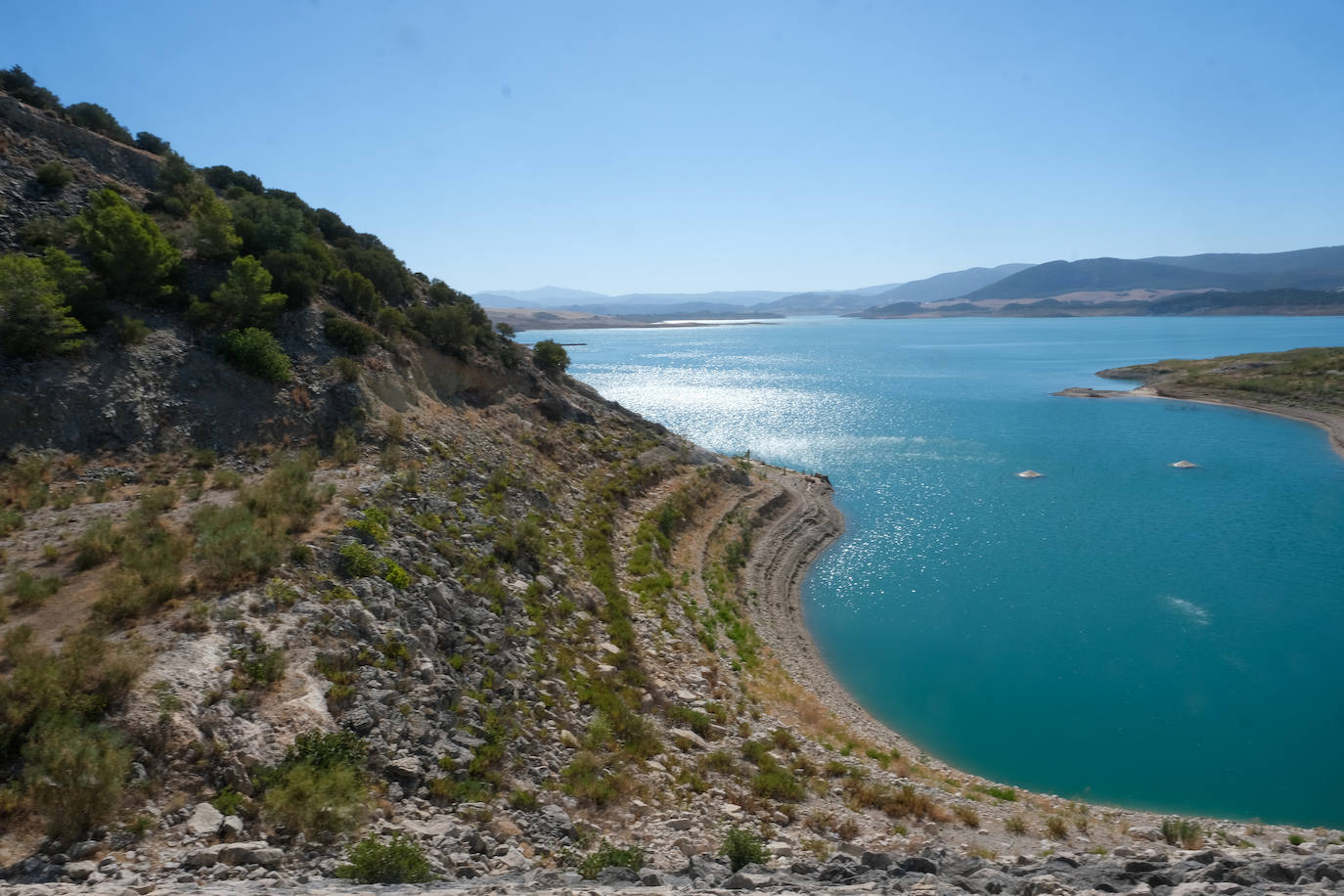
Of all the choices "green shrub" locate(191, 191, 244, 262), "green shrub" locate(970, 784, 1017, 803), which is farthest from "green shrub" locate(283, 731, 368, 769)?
"green shrub" locate(191, 191, 244, 262)

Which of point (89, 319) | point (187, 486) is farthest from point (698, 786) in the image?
point (89, 319)

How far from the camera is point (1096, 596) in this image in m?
34.6

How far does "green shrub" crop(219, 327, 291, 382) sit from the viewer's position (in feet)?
87.2

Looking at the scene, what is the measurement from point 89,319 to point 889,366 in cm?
12633

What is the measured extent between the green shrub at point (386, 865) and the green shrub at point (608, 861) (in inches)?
98.9

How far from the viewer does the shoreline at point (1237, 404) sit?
219ft

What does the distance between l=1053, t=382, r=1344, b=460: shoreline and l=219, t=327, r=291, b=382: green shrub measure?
79188mm

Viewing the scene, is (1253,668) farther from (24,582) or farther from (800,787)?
(24,582)

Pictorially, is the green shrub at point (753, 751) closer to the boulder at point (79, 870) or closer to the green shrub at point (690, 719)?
the green shrub at point (690, 719)

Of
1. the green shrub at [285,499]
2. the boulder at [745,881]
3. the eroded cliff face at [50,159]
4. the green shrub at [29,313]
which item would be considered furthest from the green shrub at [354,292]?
the boulder at [745,881]

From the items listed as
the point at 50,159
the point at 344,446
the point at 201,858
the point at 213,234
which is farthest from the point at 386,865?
the point at 50,159

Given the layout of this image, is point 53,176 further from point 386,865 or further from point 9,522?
point 386,865

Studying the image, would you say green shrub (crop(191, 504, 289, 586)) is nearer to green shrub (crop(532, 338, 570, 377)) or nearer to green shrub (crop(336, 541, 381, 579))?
green shrub (crop(336, 541, 381, 579))

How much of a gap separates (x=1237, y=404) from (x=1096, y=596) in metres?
67.2
